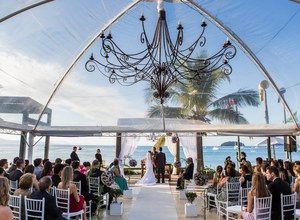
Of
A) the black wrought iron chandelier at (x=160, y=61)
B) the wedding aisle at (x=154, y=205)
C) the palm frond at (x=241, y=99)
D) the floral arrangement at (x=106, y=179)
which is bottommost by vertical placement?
the wedding aisle at (x=154, y=205)

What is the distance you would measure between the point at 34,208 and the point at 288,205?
355 cm

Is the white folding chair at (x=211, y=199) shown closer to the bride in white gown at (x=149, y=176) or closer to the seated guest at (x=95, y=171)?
the seated guest at (x=95, y=171)

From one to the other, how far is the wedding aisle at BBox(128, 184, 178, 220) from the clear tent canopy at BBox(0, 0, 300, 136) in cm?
222

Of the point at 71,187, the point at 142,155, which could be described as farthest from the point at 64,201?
the point at 142,155

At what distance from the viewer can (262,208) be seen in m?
3.91

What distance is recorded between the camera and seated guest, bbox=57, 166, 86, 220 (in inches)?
167

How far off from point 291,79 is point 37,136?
8.91m

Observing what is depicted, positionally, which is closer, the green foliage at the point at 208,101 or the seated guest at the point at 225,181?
the seated guest at the point at 225,181

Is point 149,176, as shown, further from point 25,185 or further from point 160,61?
point 25,185

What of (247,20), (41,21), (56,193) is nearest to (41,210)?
(56,193)

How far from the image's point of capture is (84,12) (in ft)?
22.0

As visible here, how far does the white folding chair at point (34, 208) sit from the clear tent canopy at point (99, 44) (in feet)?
10.9

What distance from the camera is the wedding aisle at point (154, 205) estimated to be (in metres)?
6.14

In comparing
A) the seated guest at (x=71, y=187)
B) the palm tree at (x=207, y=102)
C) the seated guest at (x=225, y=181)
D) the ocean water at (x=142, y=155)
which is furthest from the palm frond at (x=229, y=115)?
the ocean water at (x=142, y=155)
